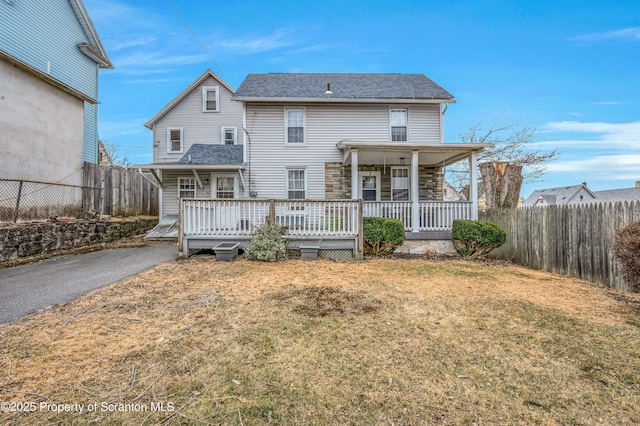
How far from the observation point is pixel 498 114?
56.4ft

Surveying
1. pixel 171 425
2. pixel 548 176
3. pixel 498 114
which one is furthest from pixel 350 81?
pixel 548 176

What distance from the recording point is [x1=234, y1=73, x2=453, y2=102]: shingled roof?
11.1m

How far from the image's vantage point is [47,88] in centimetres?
842

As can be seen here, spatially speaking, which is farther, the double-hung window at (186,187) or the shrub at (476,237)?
the double-hung window at (186,187)

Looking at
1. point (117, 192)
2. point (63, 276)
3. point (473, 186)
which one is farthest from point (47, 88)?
point (473, 186)

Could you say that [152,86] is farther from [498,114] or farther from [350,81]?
[498,114]

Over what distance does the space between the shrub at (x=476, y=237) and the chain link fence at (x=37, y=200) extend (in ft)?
38.5

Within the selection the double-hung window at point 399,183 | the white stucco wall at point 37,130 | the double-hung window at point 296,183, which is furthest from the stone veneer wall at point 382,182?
the white stucco wall at point 37,130

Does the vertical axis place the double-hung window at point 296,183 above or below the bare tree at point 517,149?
below

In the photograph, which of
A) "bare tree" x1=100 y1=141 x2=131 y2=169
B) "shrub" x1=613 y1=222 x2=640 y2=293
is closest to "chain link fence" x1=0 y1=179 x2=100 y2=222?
"shrub" x1=613 y1=222 x2=640 y2=293

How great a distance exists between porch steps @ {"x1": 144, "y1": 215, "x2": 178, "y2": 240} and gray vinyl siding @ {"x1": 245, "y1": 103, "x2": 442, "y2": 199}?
372cm

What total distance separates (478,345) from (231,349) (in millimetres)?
2463

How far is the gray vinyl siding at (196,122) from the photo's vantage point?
50.4 ft

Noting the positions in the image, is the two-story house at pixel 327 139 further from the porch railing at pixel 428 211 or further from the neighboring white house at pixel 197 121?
the neighboring white house at pixel 197 121
